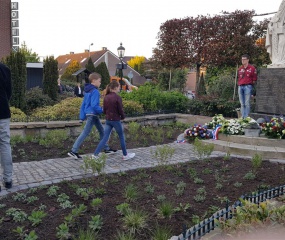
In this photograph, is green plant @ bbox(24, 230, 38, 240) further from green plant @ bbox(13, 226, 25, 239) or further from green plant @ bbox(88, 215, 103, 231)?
green plant @ bbox(88, 215, 103, 231)

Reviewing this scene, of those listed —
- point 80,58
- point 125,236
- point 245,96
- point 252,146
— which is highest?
point 80,58

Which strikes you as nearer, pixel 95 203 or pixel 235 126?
pixel 95 203

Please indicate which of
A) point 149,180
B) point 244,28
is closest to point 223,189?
point 149,180

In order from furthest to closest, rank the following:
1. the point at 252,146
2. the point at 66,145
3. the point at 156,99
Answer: the point at 156,99
the point at 66,145
the point at 252,146

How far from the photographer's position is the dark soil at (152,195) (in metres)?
3.63

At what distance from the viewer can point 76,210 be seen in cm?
379

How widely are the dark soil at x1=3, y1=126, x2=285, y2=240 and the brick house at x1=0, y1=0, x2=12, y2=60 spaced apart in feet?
72.8

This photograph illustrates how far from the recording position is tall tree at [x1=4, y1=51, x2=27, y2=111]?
12969 mm

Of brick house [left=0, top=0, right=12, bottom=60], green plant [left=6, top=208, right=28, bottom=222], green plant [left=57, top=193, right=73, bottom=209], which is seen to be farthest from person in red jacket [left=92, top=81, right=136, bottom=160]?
brick house [left=0, top=0, right=12, bottom=60]

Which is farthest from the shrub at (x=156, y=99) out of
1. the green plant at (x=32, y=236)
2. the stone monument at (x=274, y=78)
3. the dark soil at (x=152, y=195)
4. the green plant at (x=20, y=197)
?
the green plant at (x=32, y=236)

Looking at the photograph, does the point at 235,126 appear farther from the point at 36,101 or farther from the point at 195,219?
the point at 36,101

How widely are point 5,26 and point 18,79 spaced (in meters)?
13.9

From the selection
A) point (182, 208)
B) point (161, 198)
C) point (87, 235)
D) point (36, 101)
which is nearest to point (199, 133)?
point (161, 198)

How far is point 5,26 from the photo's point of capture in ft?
82.5
